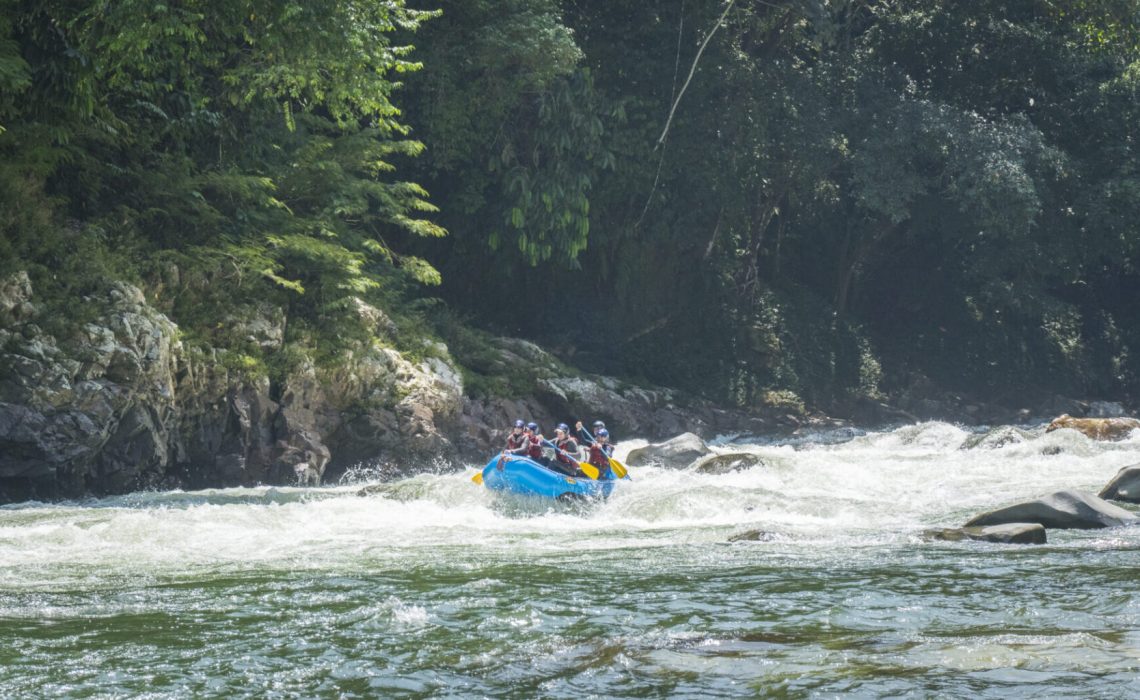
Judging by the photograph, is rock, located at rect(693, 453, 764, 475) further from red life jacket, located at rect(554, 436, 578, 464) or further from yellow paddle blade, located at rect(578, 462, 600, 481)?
yellow paddle blade, located at rect(578, 462, 600, 481)

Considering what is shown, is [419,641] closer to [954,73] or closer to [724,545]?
[724,545]

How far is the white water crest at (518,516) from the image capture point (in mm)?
10781

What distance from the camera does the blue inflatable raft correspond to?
49.2 feet

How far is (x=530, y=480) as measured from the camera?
15.0 meters

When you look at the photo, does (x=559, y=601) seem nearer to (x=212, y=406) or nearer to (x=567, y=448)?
(x=567, y=448)

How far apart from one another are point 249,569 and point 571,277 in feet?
66.3

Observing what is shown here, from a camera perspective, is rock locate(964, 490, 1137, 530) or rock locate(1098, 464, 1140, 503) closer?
rock locate(964, 490, 1137, 530)

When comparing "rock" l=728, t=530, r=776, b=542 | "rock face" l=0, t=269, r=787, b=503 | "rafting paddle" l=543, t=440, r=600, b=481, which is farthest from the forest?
"rock" l=728, t=530, r=776, b=542

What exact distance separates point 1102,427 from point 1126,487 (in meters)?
7.85

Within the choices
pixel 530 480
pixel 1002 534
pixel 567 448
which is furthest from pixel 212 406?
pixel 1002 534

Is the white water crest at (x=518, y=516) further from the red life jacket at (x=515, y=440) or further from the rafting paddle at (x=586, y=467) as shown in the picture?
the red life jacket at (x=515, y=440)

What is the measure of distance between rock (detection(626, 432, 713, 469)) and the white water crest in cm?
95

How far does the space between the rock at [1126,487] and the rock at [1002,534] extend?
10.2ft

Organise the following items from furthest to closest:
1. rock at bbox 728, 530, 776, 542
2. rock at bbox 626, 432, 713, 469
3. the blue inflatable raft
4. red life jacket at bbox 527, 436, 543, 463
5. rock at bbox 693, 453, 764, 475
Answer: rock at bbox 626, 432, 713, 469 < rock at bbox 693, 453, 764, 475 < red life jacket at bbox 527, 436, 543, 463 < the blue inflatable raft < rock at bbox 728, 530, 776, 542
